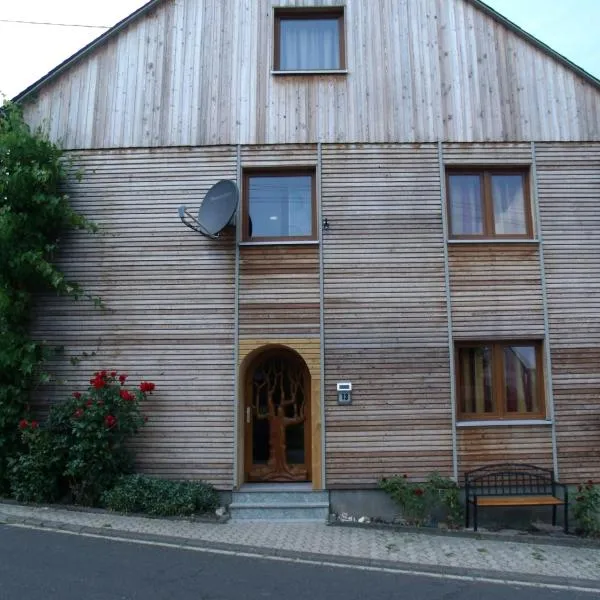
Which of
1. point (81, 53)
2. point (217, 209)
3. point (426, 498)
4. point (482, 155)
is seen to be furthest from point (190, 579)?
point (81, 53)

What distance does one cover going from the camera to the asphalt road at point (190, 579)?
5129mm

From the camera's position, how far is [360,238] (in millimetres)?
9047

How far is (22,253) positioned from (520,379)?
25.9 feet

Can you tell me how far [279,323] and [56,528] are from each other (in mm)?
4107

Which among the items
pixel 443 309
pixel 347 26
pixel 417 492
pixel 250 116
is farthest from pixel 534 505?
pixel 347 26

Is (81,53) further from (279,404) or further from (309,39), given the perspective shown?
(279,404)

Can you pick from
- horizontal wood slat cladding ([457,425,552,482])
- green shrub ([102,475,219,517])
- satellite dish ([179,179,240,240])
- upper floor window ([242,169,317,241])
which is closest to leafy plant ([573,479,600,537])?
horizontal wood slat cladding ([457,425,552,482])

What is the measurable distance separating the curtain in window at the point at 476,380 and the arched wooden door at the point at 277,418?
2.45m

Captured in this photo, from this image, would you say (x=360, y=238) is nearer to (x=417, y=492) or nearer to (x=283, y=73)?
(x=283, y=73)

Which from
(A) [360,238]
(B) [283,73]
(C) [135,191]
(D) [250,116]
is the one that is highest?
(B) [283,73]

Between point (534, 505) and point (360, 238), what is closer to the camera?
point (534, 505)

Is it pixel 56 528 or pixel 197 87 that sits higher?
pixel 197 87

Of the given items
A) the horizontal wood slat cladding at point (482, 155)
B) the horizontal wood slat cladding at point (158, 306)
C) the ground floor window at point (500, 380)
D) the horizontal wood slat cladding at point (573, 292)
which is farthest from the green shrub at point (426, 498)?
the horizontal wood slat cladding at point (482, 155)

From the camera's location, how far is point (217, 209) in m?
8.70
